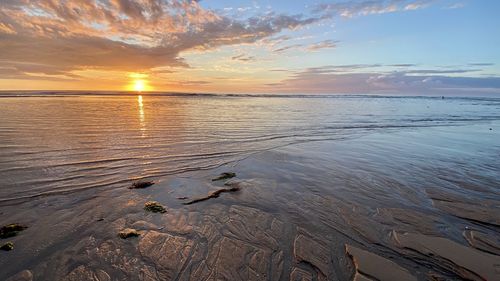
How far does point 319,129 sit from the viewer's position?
1912 centimetres

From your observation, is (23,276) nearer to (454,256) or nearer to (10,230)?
(10,230)

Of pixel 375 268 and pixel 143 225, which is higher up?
pixel 375 268

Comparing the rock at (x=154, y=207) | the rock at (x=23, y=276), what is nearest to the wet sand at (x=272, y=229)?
the rock at (x=23, y=276)

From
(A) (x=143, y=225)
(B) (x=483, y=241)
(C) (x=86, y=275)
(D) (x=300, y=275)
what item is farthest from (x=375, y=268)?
(C) (x=86, y=275)

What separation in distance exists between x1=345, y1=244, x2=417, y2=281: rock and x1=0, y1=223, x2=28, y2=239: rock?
563 centimetres

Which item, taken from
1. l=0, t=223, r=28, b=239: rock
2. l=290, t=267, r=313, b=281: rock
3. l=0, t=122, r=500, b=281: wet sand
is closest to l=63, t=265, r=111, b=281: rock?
l=0, t=122, r=500, b=281: wet sand

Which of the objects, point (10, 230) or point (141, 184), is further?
point (141, 184)

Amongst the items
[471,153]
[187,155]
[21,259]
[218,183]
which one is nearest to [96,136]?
[187,155]

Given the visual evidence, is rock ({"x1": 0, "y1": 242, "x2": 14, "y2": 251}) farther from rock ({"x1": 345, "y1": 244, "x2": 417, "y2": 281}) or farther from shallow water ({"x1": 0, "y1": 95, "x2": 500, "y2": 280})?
rock ({"x1": 345, "y1": 244, "x2": 417, "y2": 281})

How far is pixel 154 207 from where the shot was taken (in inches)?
239

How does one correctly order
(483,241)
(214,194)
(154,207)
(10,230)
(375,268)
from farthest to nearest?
(214,194) < (154,207) < (483,241) < (10,230) < (375,268)

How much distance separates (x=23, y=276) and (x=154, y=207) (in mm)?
2481

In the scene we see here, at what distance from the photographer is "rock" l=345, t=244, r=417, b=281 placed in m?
4.04

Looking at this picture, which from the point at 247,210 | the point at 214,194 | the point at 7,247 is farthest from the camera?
the point at 214,194
